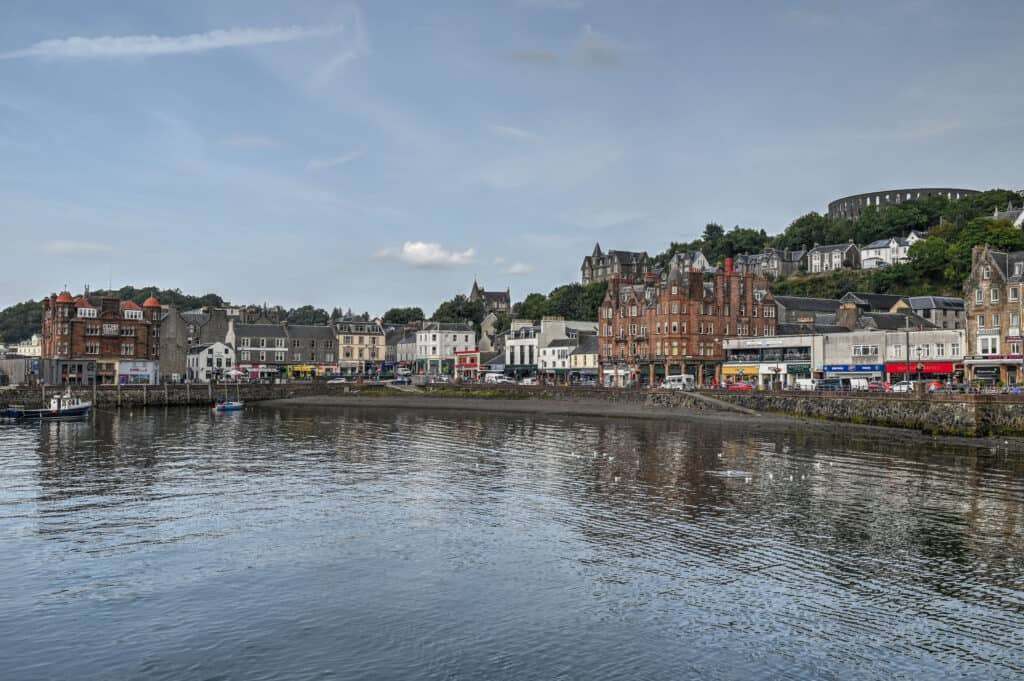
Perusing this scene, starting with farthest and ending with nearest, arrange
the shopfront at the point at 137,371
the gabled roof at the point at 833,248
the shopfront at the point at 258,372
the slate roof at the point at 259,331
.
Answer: the gabled roof at the point at 833,248, the slate roof at the point at 259,331, the shopfront at the point at 258,372, the shopfront at the point at 137,371

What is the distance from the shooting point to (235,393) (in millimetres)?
122062

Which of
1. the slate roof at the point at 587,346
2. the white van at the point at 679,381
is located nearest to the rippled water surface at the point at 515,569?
the white van at the point at 679,381

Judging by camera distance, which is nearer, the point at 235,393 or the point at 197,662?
the point at 197,662

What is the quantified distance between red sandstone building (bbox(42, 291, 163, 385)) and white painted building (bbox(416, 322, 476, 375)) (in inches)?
1921

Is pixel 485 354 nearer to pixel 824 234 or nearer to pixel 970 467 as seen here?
pixel 824 234

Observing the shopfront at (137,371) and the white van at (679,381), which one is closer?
the white van at (679,381)

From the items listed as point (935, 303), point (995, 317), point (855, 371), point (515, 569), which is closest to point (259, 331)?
point (855, 371)

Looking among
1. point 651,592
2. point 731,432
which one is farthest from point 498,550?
point 731,432

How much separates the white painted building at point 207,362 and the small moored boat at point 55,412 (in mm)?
53534

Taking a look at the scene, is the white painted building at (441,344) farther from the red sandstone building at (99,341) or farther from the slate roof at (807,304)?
the slate roof at (807,304)

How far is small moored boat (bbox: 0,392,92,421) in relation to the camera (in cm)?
8844

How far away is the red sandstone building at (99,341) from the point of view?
407 feet

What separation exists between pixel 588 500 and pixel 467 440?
95.9ft

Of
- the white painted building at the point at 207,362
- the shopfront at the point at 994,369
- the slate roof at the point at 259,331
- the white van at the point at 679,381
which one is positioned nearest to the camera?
the shopfront at the point at 994,369
